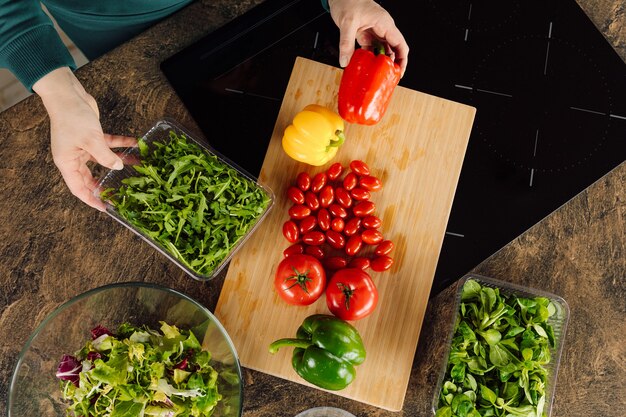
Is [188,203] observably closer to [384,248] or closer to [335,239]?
[335,239]

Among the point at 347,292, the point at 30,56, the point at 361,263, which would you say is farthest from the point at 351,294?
the point at 30,56

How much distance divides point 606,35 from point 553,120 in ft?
1.04

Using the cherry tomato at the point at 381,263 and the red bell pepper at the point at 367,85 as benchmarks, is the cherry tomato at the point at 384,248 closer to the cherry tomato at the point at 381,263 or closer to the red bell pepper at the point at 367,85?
the cherry tomato at the point at 381,263

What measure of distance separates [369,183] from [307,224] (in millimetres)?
204

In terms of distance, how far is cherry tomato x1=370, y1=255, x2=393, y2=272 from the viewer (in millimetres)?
1520

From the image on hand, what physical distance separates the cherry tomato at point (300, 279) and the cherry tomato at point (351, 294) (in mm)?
43

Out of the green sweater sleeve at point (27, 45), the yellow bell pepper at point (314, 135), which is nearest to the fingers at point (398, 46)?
the yellow bell pepper at point (314, 135)

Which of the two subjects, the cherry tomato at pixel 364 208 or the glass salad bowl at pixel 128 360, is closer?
the glass salad bowl at pixel 128 360

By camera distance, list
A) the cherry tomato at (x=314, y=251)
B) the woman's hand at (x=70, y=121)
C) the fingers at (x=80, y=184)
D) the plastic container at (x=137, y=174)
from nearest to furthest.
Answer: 1. the woman's hand at (x=70, y=121)
2. the fingers at (x=80, y=184)
3. the plastic container at (x=137, y=174)
4. the cherry tomato at (x=314, y=251)

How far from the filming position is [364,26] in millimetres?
1474

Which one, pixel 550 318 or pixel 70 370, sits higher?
pixel 550 318

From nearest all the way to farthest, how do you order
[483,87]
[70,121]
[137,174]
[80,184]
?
[70,121] → [80,184] → [137,174] → [483,87]

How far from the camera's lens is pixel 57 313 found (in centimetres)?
141

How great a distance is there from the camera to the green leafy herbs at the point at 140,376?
4.20 feet
